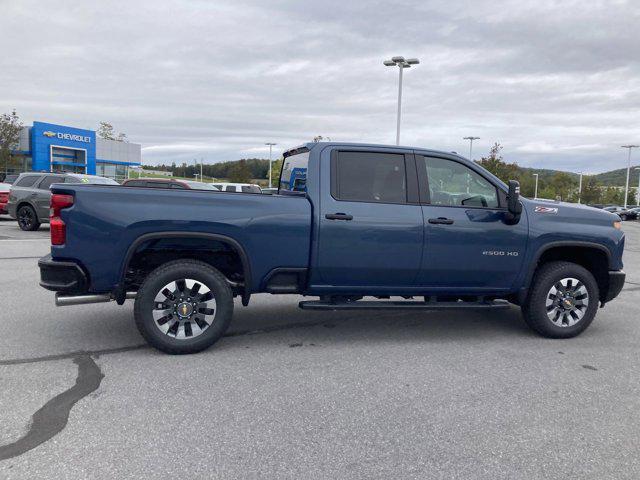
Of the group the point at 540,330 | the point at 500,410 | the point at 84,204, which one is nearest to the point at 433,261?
the point at 540,330

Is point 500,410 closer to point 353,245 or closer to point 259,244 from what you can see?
point 353,245

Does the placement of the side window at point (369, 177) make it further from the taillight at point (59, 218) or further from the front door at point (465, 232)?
the taillight at point (59, 218)

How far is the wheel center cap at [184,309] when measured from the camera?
4.80 m

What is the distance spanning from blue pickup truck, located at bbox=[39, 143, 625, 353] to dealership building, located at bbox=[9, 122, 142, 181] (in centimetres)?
4934

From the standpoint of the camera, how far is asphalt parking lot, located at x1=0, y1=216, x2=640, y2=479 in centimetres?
305

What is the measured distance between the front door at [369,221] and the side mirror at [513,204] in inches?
35.6

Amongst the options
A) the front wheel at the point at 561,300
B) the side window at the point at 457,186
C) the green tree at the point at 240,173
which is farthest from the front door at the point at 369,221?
the green tree at the point at 240,173

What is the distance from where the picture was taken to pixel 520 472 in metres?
2.99

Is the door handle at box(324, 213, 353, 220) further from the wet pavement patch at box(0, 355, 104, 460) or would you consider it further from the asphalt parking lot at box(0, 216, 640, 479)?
the wet pavement patch at box(0, 355, 104, 460)

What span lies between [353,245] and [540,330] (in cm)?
225

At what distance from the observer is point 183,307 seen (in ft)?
15.8

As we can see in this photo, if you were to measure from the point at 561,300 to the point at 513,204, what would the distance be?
1.22 meters

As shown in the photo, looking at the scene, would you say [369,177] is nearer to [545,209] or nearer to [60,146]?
[545,209]

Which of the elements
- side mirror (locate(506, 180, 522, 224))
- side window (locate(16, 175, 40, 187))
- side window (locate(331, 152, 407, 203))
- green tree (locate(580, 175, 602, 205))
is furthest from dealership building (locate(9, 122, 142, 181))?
green tree (locate(580, 175, 602, 205))
